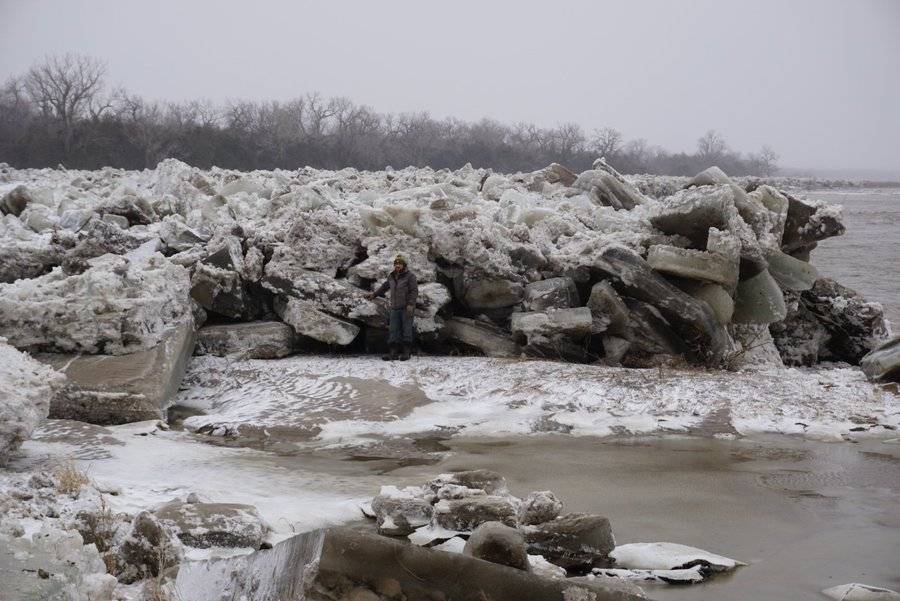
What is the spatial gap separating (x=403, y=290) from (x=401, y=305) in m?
0.16

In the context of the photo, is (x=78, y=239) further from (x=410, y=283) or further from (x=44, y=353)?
(x=410, y=283)

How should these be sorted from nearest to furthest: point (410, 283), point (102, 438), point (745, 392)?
1. point (102, 438)
2. point (745, 392)
3. point (410, 283)

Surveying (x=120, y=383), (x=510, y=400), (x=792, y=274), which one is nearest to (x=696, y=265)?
(x=792, y=274)

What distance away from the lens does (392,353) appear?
9.08 m

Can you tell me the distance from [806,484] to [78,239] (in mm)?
8197

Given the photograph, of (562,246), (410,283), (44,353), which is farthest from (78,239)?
(562,246)

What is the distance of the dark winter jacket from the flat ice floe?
681mm

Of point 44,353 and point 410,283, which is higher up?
point 410,283

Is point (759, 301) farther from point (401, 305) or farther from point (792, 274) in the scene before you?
point (401, 305)

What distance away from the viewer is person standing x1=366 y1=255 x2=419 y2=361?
354 inches

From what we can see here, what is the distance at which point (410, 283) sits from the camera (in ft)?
29.5

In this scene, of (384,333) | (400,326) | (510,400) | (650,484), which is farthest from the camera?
(384,333)

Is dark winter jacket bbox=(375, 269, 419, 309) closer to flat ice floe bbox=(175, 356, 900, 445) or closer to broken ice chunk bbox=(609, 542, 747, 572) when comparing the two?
flat ice floe bbox=(175, 356, 900, 445)

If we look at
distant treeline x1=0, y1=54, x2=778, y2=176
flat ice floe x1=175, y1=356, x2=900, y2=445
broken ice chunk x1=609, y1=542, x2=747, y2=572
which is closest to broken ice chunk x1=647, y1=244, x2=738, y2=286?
flat ice floe x1=175, y1=356, x2=900, y2=445
